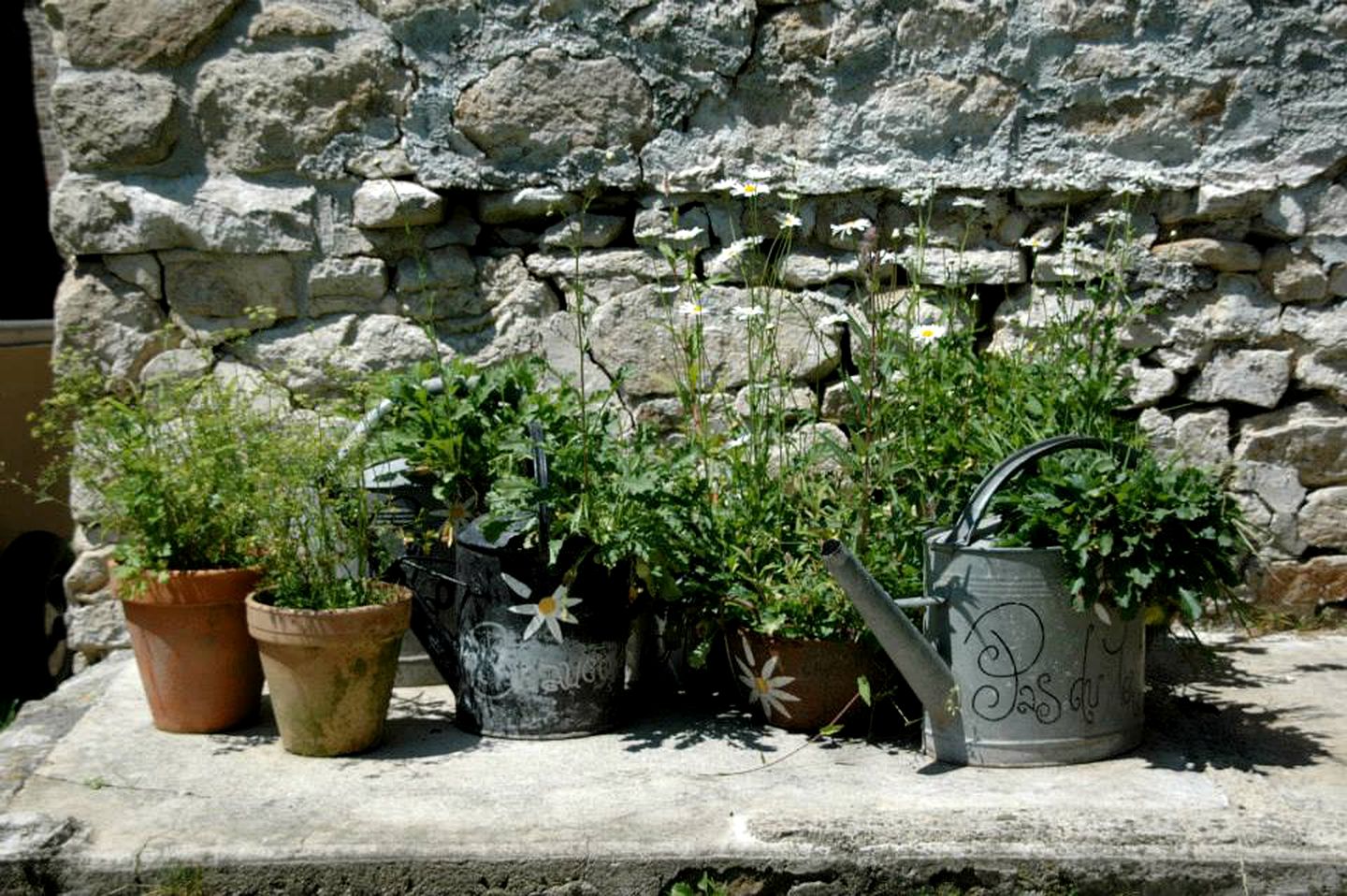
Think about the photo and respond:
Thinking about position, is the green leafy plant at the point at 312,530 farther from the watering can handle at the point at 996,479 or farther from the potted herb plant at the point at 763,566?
the watering can handle at the point at 996,479

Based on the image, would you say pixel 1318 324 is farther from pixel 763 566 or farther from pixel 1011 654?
pixel 763 566

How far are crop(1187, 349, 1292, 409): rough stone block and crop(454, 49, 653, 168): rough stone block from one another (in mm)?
1606

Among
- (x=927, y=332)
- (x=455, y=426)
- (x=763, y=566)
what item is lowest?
(x=763, y=566)

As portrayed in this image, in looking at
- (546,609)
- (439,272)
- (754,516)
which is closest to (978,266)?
(754,516)

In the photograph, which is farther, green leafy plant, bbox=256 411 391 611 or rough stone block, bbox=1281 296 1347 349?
Answer: rough stone block, bbox=1281 296 1347 349

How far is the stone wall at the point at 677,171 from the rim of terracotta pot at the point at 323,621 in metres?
0.96

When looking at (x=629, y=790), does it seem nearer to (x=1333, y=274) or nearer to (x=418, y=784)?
(x=418, y=784)

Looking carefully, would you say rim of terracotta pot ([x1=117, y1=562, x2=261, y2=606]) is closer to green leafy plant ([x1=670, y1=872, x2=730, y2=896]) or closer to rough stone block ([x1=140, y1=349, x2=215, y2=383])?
rough stone block ([x1=140, y1=349, x2=215, y2=383])

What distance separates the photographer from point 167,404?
3.08m

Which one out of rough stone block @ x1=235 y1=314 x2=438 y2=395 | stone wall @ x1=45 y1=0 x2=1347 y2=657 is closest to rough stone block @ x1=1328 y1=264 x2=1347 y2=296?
stone wall @ x1=45 y1=0 x2=1347 y2=657

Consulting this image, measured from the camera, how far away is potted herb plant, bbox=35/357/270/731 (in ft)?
9.55

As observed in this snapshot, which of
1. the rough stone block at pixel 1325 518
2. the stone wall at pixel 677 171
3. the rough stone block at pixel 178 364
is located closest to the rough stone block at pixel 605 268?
the stone wall at pixel 677 171

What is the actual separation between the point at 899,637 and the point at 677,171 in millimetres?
1536

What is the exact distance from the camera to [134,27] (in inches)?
143
